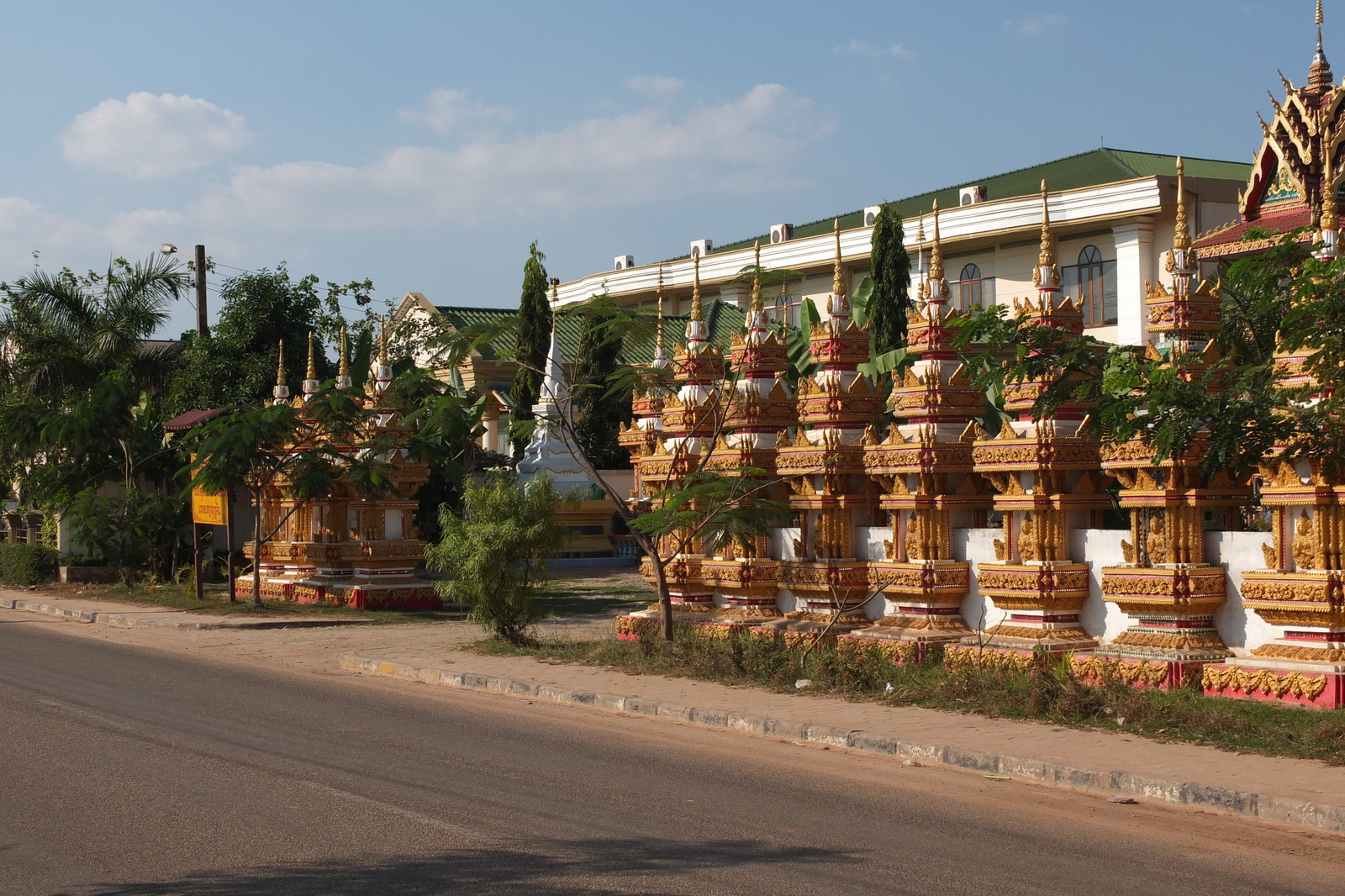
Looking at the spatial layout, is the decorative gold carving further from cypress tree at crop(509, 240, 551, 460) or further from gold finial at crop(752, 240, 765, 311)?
cypress tree at crop(509, 240, 551, 460)

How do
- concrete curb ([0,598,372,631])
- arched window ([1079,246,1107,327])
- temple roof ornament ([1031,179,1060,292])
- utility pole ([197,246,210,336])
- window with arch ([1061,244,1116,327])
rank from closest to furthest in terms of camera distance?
temple roof ornament ([1031,179,1060,292]) < concrete curb ([0,598,372,631]) < window with arch ([1061,244,1116,327]) < arched window ([1079,246,1107,327]) < utility pole ([197,246,210,336])

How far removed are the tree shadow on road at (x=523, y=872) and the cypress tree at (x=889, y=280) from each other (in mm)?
23067

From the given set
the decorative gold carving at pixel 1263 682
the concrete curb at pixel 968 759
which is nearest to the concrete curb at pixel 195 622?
the concrete curb at pixel 968 759

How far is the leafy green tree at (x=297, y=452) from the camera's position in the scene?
80.3ft

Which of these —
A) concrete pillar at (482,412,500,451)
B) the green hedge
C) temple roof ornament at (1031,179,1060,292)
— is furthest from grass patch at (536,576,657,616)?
concrete pillar at (482,412,500,451)

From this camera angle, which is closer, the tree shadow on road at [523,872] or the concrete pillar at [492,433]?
the tree shadow on road at [523,872]

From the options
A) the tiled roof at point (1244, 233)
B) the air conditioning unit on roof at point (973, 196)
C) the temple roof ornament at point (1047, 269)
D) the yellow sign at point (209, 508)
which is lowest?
the yellow sign at point (209, 508)

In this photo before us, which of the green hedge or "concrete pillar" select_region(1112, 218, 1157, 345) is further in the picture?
"concrete pillar" select_region(1112, 218, 1157, 345)

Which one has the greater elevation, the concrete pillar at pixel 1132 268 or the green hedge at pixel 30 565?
the concrete pillar at pixel 1132 268

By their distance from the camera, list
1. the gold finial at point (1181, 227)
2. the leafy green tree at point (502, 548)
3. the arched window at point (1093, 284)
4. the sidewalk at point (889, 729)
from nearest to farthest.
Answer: the sidewalk at point (889, 729) < the gold finial at point (1181, 227) < the leafy green tree at point (502, 548) < the arched window at point (1093, 284)

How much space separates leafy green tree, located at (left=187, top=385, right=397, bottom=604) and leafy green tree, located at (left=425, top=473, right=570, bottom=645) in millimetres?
6513

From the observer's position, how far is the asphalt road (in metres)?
7.27

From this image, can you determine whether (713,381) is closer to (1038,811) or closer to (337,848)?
(1038,811)

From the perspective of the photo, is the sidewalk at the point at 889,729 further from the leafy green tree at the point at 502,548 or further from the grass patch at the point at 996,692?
the leafy green tree at the point at 502,548
